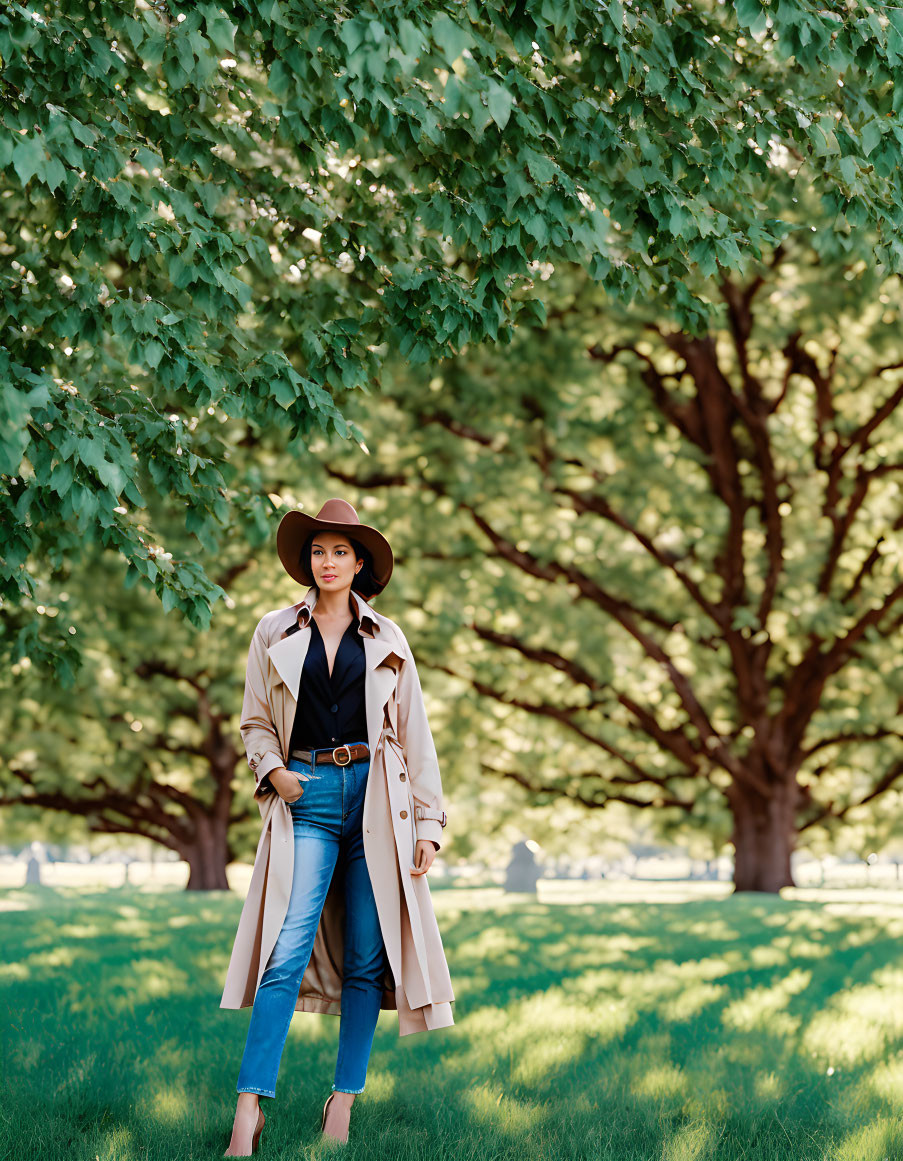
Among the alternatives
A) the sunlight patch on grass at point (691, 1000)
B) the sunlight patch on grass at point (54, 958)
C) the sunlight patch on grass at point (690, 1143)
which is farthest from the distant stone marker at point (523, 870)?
the sunlight patch on grass at point (690, 1143)

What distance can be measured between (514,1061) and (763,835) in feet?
43.3

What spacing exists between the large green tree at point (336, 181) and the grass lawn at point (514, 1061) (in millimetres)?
2204

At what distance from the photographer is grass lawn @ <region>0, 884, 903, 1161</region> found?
4.25 m

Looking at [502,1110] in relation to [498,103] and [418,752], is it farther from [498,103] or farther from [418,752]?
[498,103]

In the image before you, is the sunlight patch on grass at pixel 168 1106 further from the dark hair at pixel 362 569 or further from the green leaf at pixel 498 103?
the green leaf at pixel 498 103

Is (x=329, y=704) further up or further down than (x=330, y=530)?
further down

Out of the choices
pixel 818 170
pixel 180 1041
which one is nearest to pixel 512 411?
pixel 818 170

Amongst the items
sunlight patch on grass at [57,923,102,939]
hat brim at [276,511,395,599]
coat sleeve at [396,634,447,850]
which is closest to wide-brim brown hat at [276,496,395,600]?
hat brim at [276,511,395,599]

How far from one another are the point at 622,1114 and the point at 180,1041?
98.5 inches

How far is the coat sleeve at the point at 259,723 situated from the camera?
13.9 ft

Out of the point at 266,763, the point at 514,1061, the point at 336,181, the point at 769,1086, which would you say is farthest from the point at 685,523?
the point at 266,763

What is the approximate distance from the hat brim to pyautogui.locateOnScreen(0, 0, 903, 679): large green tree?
0.61 m

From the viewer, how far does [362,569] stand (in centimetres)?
473

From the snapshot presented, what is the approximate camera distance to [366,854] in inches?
169
